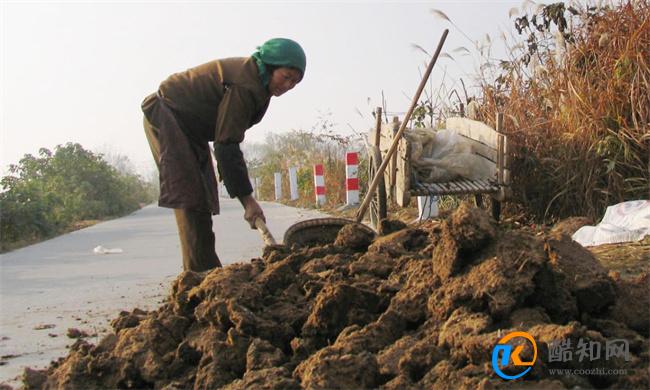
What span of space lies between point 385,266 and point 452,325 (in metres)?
0.84

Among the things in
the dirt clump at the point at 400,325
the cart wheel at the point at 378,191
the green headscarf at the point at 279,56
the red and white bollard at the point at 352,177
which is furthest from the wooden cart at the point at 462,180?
the red and white bollard at the point at 352,177

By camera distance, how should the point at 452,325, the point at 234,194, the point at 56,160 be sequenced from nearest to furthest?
the point at 452,325, the point at 234,194, the point at 56,160

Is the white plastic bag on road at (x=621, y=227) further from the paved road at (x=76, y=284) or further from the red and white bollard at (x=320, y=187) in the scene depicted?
the red and white bollard at (x=320, y=187)

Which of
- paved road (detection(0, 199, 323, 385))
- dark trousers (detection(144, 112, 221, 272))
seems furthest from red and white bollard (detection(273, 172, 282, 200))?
dark trousers (detection(144, 112, 221, 272))

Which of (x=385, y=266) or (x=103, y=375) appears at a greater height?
(x=385, y=266)

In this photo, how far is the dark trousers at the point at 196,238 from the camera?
4.50 meters

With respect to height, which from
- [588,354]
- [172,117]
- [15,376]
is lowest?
[15,376]

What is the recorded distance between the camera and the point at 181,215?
179 inches

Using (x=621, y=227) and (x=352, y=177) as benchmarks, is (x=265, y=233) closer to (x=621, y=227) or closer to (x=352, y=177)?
(x=621, y=227)

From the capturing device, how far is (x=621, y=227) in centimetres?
541

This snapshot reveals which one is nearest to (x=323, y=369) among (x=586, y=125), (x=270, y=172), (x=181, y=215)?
(x=181, y=215)

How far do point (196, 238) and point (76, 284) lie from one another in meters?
2.35

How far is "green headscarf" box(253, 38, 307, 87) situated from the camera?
13.8ft

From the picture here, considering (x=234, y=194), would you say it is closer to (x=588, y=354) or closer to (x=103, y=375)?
(x=103, y=375)
